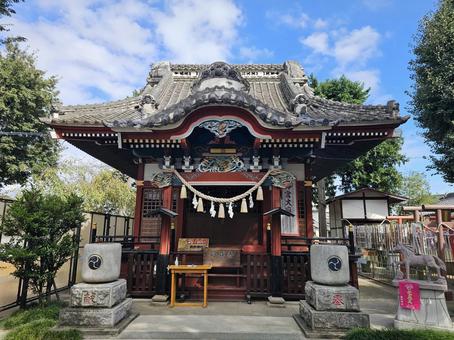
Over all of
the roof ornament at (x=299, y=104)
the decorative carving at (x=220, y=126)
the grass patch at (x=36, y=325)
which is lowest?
the grass patch at (x=36, y=325)

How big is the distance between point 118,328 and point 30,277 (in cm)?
262

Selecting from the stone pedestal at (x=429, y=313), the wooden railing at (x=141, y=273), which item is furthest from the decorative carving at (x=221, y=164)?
the stone pedestal at (x=429, y=313)

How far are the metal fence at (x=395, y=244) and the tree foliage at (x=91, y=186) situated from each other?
1464 cm

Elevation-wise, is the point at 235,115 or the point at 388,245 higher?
the point at 235,115

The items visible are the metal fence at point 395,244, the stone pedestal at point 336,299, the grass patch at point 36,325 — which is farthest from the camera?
the metal fence at point 395,244

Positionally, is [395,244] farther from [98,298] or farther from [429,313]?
[98,298]

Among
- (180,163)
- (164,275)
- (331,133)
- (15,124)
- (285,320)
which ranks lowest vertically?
(285,320)

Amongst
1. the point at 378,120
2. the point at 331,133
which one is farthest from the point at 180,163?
the point at 378,120

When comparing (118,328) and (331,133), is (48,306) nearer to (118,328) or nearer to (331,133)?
(118,328)

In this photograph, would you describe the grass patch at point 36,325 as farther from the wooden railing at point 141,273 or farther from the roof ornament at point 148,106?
the roof ornament at point 148,106

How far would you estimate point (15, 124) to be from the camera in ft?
64.4

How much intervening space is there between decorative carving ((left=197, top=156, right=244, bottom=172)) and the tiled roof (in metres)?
1.52

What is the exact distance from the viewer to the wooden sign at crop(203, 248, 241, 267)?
760 centimetres

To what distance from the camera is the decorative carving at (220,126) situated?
24.0 ft
